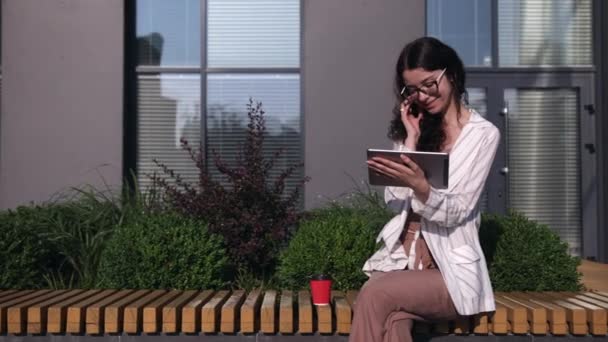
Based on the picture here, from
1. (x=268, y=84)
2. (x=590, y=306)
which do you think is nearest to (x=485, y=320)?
(x=590, y=306)

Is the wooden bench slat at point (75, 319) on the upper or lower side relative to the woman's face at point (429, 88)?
lower

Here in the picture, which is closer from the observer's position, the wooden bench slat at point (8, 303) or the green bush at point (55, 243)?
the wooden bench slat at point (8, 303)

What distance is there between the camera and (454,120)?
3551mm

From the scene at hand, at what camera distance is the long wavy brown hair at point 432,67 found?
3439mm

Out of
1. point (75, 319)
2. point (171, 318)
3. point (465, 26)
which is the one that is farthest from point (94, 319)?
point (465, 26)

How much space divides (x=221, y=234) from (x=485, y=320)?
2.45m

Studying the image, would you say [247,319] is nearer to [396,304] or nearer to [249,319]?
[249,319]

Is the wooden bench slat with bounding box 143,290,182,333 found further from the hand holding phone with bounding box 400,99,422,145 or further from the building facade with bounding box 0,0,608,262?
the building facade with bounding box 0,0,608,262

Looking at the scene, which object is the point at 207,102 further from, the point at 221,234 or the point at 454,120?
the point at 454,120

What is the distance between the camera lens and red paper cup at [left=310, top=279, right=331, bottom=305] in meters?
3.86

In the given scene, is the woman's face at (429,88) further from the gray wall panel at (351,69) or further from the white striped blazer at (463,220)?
the gray wall panel at (351,69)

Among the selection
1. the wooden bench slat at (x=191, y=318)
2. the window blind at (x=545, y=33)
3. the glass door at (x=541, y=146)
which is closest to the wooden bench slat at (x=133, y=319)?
the wooden bench slat at (x=191, y=318)

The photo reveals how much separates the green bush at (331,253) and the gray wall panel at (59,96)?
361 cm

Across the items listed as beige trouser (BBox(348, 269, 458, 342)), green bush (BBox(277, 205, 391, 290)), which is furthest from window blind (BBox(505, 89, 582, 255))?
beige trouser (BBox(348, 269, 458, 342))
